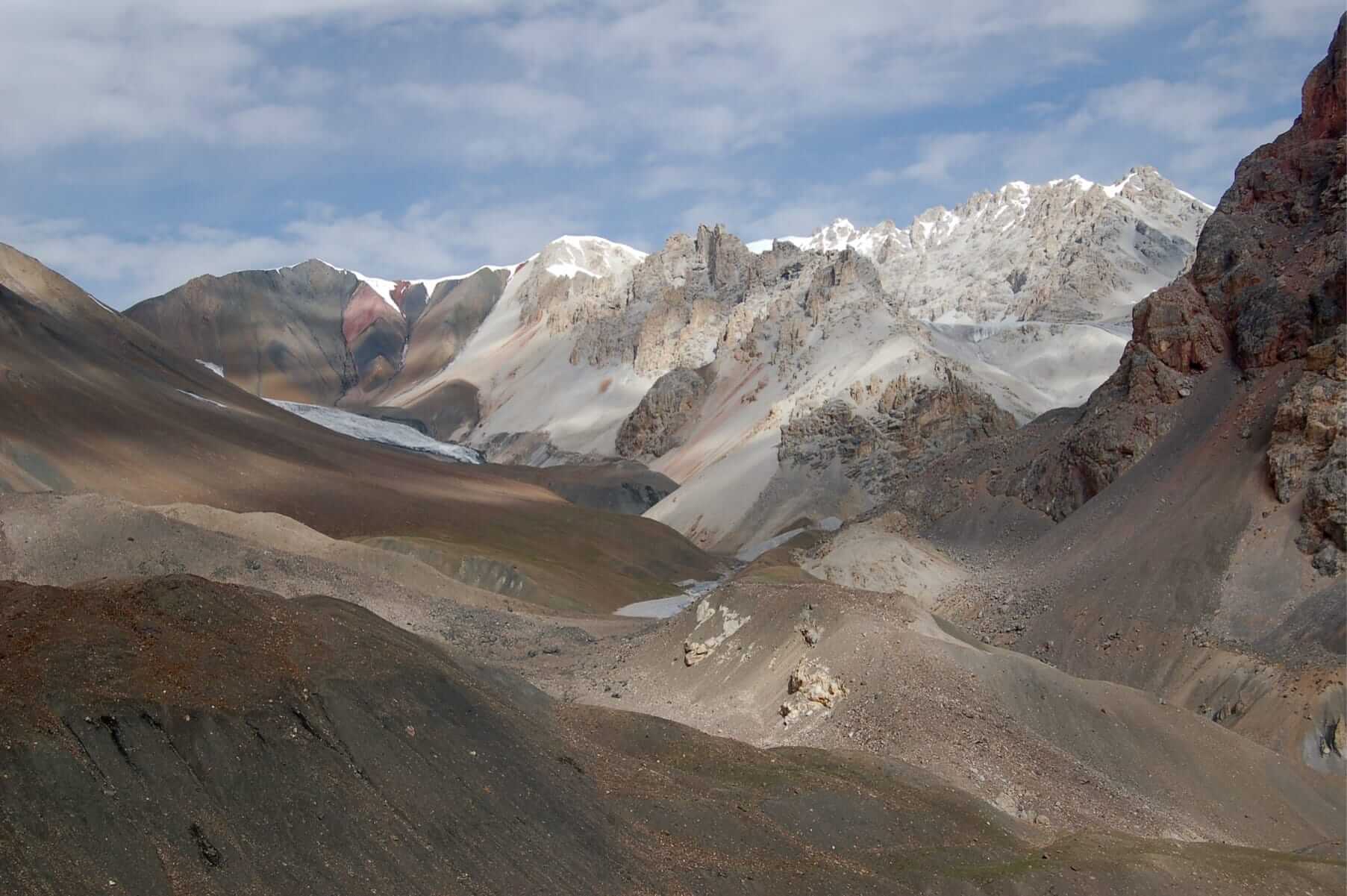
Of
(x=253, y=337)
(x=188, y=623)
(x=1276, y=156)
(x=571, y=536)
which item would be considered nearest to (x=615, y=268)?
(x=253, y=337)

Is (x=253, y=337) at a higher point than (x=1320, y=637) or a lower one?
higher

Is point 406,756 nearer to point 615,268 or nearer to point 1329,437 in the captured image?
point 1329,437

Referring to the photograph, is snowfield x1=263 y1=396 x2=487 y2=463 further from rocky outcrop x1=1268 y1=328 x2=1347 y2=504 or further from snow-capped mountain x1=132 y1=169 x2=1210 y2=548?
rocky outcrop x1=1268 y1=328 x2=1347 y2=504

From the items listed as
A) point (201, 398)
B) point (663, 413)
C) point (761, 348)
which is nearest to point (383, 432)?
point (663, 413)

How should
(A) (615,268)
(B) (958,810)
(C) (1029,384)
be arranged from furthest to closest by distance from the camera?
(A) (615,268)
(C) (1029,384)
(B) (958,810)

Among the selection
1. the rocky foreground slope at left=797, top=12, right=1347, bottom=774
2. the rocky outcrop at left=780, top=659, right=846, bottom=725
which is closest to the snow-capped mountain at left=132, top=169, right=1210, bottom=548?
the rocky foreground slope at left=797, top=12, right=1347, bottom=774

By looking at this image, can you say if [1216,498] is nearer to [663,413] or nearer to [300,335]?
[663,413]
